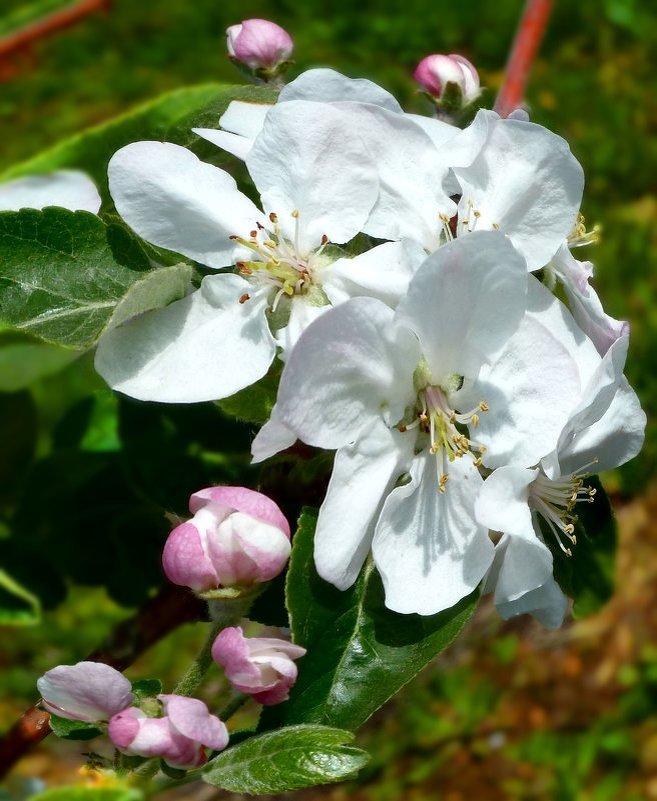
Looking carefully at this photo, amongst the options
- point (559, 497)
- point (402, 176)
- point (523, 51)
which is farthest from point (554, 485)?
point (523, 51)

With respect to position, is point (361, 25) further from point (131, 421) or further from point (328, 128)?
point (328, 128)

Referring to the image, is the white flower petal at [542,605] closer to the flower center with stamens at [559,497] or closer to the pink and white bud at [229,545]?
the flower center with stamens at [559,497]

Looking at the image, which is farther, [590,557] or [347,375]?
[590,557]

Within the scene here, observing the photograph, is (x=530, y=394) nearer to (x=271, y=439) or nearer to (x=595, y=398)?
(x=595, y=398)

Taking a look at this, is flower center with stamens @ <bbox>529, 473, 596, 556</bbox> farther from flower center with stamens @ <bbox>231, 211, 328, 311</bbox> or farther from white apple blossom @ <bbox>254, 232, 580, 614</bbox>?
flower center with stamens @ <bbox>231, 211, 328, 311</bbox>

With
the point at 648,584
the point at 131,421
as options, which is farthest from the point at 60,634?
the point at 648,584

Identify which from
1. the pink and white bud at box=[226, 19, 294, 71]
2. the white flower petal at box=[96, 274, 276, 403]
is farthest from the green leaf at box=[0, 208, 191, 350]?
the pink and white bud at box=[226, 19, 294, 71]

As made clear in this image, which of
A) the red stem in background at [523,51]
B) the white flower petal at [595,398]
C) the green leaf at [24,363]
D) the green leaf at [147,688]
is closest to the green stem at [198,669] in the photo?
the green leaf at [147,688]
